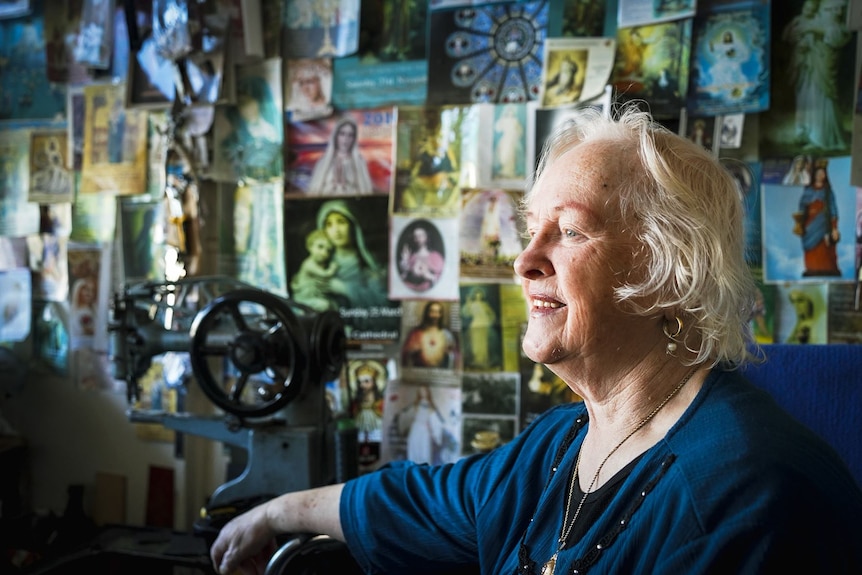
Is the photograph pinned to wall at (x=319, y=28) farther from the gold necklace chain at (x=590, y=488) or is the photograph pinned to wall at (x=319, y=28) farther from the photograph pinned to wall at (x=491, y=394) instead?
the gold necklace chain at (x=590, y=488)

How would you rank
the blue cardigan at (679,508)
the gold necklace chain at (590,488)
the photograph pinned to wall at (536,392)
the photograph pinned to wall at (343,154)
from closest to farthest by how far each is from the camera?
1. the blue cardigan at (679,508)
2. the gold necklace chain at (590,488)
3. the photograph pinned to wall at (536,392)
4. the photograph pinned to wall at (343,154)

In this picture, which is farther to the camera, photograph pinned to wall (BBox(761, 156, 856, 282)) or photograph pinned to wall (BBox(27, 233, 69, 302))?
photograph pinned to wall (BBox(27, 233, 69, 302))

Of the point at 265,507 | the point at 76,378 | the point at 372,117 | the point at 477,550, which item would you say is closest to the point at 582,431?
the point at 477,550

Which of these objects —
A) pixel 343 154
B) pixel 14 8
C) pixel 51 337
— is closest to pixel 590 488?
pixel 343 154

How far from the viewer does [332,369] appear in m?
1.56

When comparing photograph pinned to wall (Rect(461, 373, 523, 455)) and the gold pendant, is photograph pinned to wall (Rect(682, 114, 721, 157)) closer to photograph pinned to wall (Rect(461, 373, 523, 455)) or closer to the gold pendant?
photograph pinned to wall (Rect(461, 373, 523, 455))

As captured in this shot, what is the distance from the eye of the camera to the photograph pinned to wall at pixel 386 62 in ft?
6.07

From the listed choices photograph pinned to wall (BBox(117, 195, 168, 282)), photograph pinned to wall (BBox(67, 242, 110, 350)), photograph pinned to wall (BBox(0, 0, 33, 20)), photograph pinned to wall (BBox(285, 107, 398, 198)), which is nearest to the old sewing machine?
photograph pinned to wall (BBox(285, 107, 398, 198))

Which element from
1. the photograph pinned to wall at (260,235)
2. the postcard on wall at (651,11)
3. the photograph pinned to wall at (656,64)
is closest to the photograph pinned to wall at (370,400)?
the photograph pinned to wall at (260,235)

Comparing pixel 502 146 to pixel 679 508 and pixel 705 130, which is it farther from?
pixel 679 508

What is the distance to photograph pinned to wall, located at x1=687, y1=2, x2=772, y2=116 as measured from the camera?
1.60m

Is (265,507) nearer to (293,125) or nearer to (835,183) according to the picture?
(293,125)

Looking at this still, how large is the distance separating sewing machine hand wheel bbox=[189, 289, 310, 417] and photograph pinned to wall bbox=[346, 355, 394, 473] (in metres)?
0.39

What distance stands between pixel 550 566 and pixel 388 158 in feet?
3.79
